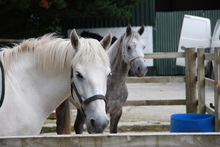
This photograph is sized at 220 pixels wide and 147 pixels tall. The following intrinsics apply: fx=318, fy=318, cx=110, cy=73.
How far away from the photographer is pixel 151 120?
6.05 metres

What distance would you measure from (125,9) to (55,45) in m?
9.03

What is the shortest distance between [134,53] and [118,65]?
0.26m

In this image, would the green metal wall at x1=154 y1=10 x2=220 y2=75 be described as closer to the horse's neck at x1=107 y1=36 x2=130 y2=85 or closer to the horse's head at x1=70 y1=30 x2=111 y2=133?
the horse's neck at x1=107 y1=36 x2=130 y2=85

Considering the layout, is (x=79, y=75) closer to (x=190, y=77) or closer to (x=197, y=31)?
(x=190, y=77)

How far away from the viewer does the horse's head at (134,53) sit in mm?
4090

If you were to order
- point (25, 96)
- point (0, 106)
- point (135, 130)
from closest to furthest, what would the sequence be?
1. point (0, 106)
2. point (25, 96)
3. point (135, 130)

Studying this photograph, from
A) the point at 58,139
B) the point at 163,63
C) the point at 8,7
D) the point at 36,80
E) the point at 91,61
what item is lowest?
the point at 163,63

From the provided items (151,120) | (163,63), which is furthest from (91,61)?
(163,63)

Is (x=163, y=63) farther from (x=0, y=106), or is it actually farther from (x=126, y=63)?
(x=0, y=106)

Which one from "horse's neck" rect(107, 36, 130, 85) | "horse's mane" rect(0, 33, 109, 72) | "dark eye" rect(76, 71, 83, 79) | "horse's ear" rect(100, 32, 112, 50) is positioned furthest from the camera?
"horse's neck" rect(107, 36, 130, 85)

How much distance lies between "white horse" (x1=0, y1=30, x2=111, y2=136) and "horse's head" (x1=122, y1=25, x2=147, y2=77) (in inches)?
57.5

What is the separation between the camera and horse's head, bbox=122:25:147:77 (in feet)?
13.4

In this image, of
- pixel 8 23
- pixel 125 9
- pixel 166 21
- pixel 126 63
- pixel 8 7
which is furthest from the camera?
pixel 166 21

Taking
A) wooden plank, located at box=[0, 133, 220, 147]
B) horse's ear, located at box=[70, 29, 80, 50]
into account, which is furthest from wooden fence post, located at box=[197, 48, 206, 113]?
wooden plank, located at box=[0, 133, 220, 147]
